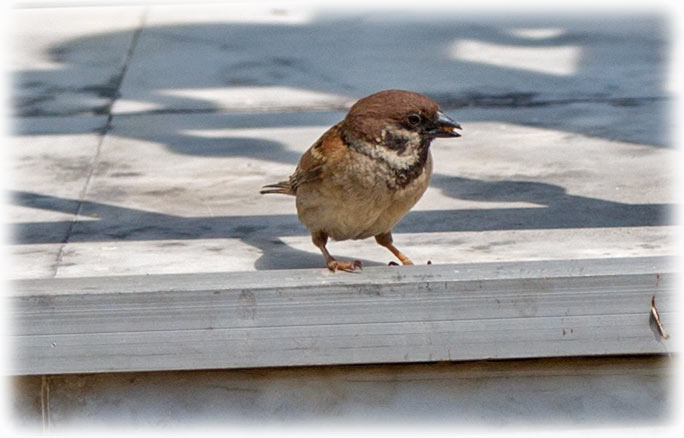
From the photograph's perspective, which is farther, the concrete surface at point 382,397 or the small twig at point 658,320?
the concrete surface at point 382,397

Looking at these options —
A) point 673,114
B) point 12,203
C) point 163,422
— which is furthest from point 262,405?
point 673,114

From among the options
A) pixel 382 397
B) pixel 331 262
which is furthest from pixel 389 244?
pixel 382 397

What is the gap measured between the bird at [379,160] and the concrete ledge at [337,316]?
32cm

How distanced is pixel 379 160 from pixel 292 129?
→ 95.8 inches

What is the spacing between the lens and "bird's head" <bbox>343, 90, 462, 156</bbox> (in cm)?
398

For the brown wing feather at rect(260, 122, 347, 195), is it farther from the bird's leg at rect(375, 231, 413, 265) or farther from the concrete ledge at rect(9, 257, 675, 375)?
the concrete ledge at rect(9, 257, 675, 375)

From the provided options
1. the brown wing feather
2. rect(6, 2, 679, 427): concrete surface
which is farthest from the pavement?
the brown wing feather

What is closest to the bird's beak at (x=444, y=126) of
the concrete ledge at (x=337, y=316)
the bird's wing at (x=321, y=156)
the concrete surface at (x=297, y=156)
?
the bird's wing at (x=321, y=156)

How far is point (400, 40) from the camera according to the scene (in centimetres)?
830

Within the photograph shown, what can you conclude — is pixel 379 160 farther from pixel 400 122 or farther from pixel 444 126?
pixel 444 126

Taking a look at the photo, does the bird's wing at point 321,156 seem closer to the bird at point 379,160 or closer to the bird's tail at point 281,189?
the bird at point 379,160

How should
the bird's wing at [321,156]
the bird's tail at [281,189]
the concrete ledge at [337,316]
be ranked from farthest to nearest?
the bird's tail at [281,189] → the bird's wing at [321,156] → the concrete ledge at [337,316]

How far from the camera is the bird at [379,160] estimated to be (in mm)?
3994

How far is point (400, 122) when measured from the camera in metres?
4.02
